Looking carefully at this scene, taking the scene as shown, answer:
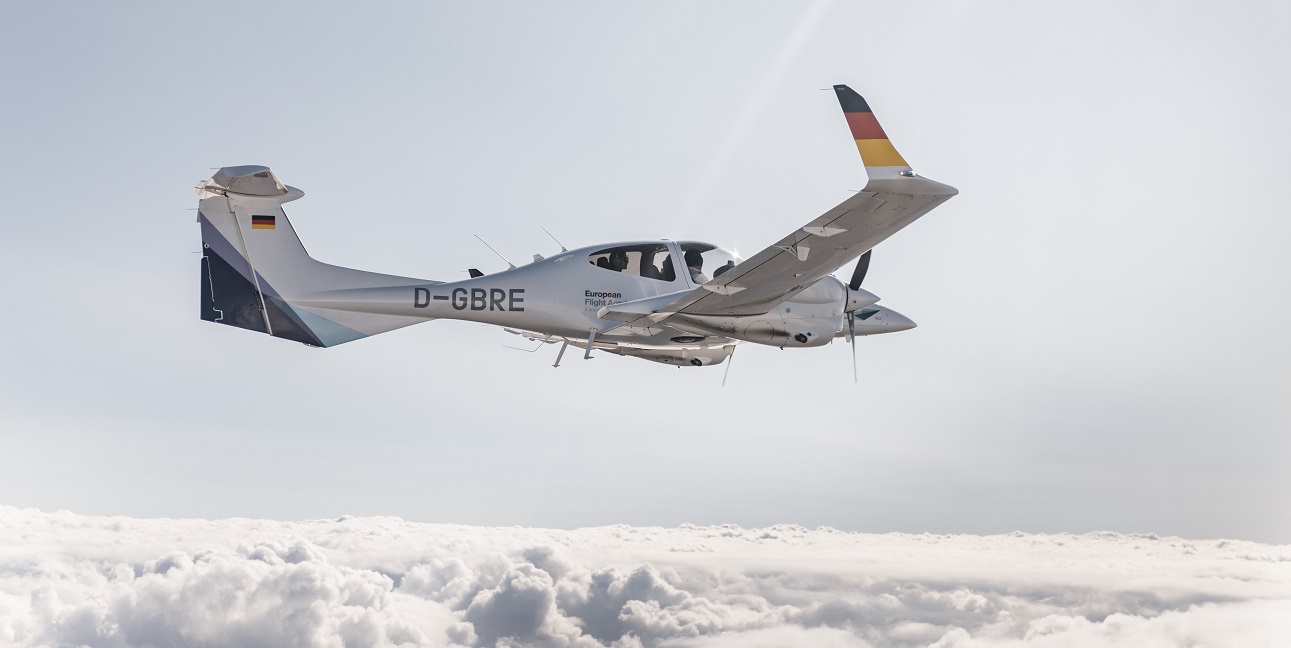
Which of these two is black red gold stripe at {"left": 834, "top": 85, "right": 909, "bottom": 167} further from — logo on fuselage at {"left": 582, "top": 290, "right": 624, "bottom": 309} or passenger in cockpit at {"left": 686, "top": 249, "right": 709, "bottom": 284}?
logo on fuselage at {"left": 582, "top": 290, "right": 624, "bottom": 309}

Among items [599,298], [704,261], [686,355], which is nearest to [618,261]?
[599,298]

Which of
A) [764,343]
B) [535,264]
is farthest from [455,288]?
[764,343]

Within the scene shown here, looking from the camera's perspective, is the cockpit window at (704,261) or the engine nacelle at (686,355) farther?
the engine nacelle at (686,355)

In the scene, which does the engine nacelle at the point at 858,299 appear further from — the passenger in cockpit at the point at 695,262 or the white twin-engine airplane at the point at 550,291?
the passenger in cockpit at the point at 695,262

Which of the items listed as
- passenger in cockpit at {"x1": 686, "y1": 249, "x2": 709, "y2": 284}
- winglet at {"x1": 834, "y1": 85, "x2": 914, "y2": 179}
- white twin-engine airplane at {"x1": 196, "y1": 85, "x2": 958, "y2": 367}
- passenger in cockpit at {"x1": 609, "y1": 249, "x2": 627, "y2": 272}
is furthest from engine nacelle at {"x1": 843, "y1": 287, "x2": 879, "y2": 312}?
winglet at {"x1": 834, "y1": 85, "x2": 914, "y2": 179}

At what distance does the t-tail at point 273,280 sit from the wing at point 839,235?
723 cm

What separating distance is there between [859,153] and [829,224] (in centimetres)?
236

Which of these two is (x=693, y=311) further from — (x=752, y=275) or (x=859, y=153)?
(x=859, y=153)

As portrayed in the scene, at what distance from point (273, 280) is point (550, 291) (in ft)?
22.3

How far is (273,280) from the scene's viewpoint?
26672 mm

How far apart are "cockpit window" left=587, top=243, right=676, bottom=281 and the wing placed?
66.0 inches

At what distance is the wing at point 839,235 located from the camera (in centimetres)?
2014

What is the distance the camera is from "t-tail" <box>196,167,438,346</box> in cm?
2628

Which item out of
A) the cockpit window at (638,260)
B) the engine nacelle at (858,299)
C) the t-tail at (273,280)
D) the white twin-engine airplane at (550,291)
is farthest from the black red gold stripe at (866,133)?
the t-tail at (273,280)
